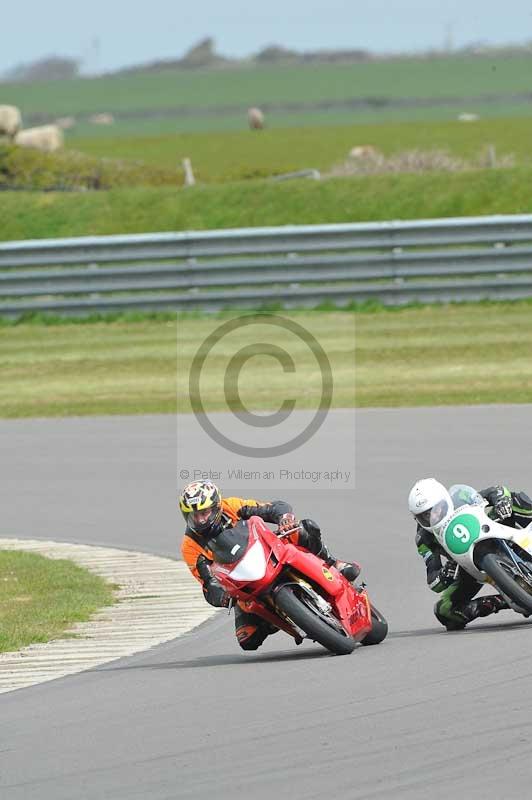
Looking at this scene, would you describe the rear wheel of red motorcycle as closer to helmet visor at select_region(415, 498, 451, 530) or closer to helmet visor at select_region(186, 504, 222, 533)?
helmet visor at select_region(186, 504, 222, 533)

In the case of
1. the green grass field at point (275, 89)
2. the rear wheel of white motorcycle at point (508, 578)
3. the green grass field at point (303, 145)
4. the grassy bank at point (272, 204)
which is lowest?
the green grass field at point (275, 89)

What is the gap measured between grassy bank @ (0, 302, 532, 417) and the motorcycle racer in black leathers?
30.9 ft

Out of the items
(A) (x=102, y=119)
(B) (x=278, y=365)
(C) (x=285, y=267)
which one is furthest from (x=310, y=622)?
(A) (x=102, y=119)

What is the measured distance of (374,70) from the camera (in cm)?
12462

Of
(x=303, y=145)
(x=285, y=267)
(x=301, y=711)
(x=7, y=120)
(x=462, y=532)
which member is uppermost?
(x=301, y=711)

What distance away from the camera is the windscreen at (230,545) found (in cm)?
930

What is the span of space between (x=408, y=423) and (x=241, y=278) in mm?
8091

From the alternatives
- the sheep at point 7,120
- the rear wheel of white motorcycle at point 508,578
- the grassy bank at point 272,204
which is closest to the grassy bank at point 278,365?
the grassy bank at point 272,204

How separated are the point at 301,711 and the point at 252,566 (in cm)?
170

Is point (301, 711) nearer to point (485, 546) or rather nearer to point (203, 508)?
point (203, 508)

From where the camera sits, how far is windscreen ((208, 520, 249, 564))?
9305 millimetres

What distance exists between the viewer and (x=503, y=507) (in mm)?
9781

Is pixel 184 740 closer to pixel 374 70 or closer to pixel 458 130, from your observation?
pixel 458 130

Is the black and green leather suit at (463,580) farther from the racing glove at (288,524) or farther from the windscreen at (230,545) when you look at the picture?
the windscreen at (230,545)
